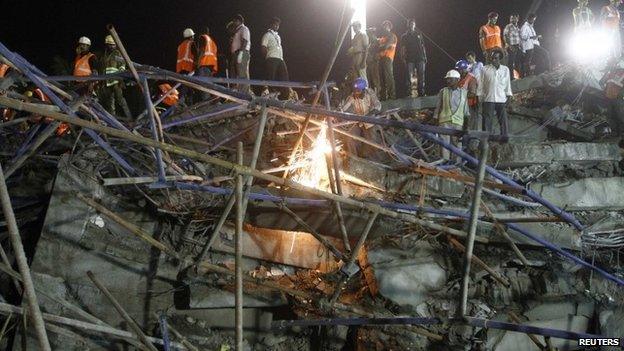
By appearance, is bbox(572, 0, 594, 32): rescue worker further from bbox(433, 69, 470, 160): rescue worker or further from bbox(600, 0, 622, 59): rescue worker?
bbox(433, 69, 470, 160): rescue worker

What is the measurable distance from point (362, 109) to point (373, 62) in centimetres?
383

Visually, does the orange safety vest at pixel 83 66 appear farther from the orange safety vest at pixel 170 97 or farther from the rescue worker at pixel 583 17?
the rescue worker at pixel 583 17

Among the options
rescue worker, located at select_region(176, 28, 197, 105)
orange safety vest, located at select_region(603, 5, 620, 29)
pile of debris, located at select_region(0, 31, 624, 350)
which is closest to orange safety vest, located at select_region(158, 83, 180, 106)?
rescue worker, located at select_region(176, 28, 197, 105)

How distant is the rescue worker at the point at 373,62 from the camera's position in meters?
12.4

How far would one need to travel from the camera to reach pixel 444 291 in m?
7.30

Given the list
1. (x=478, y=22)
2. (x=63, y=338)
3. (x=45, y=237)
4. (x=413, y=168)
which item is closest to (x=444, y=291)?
(x=413, y=168)

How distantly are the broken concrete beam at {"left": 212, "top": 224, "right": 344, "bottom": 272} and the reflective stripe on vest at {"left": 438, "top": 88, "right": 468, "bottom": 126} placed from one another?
3.39m

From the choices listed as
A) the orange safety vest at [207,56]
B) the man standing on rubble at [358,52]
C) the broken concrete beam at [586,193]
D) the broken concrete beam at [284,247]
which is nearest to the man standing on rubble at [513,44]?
the man standing on rubble at [358,52]

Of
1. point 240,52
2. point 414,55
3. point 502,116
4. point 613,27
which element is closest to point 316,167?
point 240,52

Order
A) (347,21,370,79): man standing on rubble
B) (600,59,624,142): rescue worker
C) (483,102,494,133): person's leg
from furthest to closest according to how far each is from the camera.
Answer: (347,21,370,79): man standing on rubble → (600,59,624,142): rescue worker → (483,102,494,133): person's leg

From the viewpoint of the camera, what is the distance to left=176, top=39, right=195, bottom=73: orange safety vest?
1111 cm

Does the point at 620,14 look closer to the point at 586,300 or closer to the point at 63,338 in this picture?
the point at 586,300

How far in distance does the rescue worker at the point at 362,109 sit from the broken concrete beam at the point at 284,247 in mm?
2156

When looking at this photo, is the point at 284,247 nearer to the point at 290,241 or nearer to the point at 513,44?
the point at 290,241
